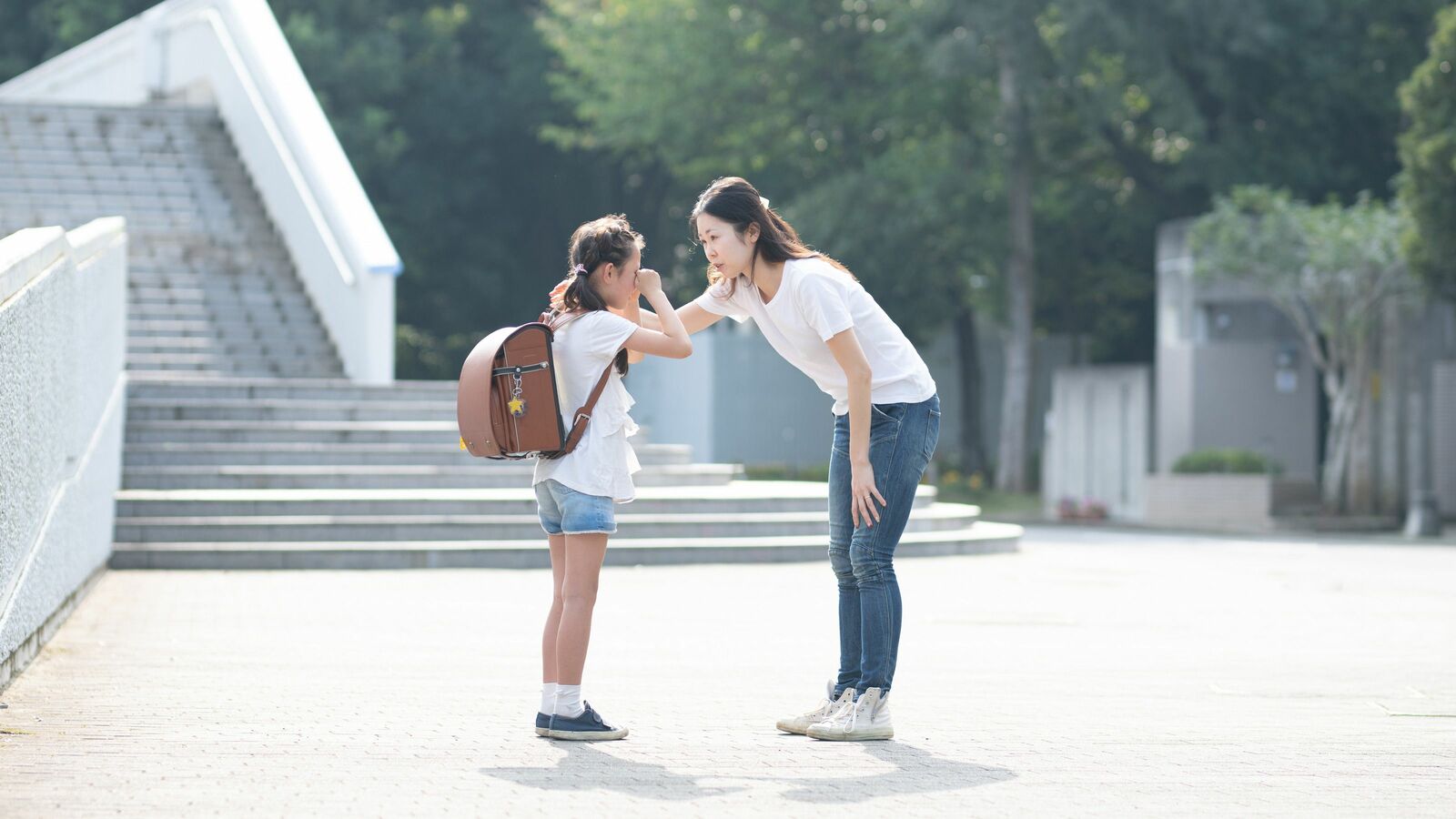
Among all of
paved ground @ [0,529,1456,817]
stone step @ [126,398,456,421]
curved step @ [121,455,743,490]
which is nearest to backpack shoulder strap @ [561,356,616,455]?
paved ground @ [0,529,1456,817]

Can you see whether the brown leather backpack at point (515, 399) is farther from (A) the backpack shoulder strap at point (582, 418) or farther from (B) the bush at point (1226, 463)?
(B) the bush at point (1226, 463)

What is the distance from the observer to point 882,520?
602 cm

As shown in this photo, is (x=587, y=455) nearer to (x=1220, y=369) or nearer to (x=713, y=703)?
(x=713, y=703)

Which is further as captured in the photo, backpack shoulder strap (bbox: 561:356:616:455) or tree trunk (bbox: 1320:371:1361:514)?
tree trunk (bbox: 1320:371:1361:514)

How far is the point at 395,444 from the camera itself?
14.3 m

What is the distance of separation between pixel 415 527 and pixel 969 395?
2494 cm

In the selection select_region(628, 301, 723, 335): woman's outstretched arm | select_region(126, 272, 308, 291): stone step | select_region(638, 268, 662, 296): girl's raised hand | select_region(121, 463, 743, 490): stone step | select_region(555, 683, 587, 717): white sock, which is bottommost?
select_region(555, 683, 587, 717): white sock

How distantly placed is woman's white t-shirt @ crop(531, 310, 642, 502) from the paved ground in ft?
2.72

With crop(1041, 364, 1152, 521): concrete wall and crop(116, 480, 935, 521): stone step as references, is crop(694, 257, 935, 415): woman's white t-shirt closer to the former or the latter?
crop(116, 480, 935, 521): stone step

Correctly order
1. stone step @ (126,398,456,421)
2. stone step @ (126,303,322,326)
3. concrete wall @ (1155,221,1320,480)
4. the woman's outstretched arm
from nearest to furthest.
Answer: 1. the woman's outstretched arm
2. stone step @ (126,398,456,421)
3. stone step @ (126,303,322,326)
4. concrete wall @ (1155,221,1320,480)

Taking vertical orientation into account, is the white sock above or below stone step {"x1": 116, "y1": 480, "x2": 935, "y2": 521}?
below

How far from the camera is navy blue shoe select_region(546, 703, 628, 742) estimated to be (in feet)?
19.3

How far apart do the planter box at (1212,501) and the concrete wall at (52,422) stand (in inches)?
652

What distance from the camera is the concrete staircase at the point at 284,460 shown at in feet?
40.4
